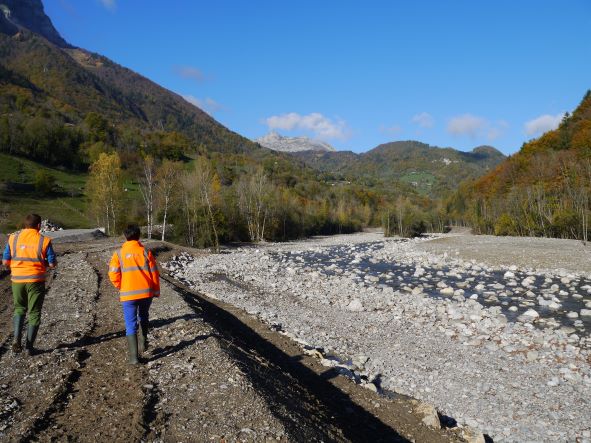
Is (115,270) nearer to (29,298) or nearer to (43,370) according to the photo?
(29,298)

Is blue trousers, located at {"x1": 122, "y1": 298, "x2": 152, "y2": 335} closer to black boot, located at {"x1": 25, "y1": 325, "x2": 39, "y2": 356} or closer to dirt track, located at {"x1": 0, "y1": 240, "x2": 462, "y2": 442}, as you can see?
dirt track, located at {"x1": 0, "y1": 240, "x2": 462, "y2": 442}

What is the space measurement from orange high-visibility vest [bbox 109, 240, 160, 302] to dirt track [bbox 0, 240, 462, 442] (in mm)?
1299

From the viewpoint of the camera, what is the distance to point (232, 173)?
10819 centimetres

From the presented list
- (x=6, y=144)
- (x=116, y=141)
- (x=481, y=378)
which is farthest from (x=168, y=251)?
(x=116, y=141)

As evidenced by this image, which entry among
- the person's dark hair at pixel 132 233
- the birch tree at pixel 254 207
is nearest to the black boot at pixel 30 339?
the person's dark hair at pixel 132 233

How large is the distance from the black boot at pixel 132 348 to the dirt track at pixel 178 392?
17 centimetres

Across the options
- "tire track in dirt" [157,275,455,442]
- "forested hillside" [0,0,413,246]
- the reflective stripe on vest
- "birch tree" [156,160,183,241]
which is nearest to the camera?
"tire track in dirt" [157,275,455,442]

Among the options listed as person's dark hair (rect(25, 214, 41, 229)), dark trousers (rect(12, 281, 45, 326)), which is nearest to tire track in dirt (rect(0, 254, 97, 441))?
dark trousers (rect(12, 281, 45, 326))

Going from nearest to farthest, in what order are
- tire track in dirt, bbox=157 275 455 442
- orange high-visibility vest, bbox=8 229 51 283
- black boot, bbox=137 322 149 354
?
tire track in dirt, bbox=157 275 455 442
orange high-visibility vest, bbox=8 229 51 283
black boot, bbox=137 322 149 354

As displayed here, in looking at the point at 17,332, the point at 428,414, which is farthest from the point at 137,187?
the point at 428,414

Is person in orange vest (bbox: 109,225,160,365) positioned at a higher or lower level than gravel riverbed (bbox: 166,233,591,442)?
higher

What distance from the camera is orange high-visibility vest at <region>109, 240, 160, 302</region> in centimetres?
682

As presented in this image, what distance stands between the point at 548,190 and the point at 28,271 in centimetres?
6370

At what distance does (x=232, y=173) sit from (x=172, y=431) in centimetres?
10560
